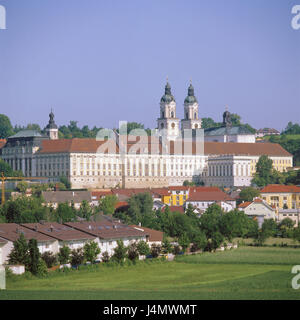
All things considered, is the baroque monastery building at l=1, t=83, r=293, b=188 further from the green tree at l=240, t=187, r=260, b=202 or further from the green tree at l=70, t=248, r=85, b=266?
the green tree at l=70, t=248, r=85, b=266

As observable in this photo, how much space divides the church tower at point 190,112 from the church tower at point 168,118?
2.87m

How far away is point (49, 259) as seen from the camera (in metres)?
45.1

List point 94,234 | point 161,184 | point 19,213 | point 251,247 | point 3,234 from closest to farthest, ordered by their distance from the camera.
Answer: point 3,234
point 94,234
point 251,247
point 19,213
point 161,184

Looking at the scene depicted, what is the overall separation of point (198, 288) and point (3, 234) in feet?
44.1

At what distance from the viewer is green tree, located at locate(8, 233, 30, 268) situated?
43.6 metres

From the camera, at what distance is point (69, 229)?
52.8 metres

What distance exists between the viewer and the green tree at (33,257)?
43.0 m

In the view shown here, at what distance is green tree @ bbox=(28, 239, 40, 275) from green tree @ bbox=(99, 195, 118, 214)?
30.2m

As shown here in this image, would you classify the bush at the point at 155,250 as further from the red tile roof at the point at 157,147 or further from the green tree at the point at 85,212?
the red tile roof at the point at 157,147

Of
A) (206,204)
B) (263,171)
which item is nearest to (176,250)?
(206,204)

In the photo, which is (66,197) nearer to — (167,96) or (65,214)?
(65,214)

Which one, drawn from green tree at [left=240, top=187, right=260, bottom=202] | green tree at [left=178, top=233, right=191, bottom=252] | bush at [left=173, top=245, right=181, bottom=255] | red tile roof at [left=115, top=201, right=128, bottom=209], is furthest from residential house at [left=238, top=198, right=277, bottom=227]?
bush at [left=173, top=245, right=181, bottom=255]
